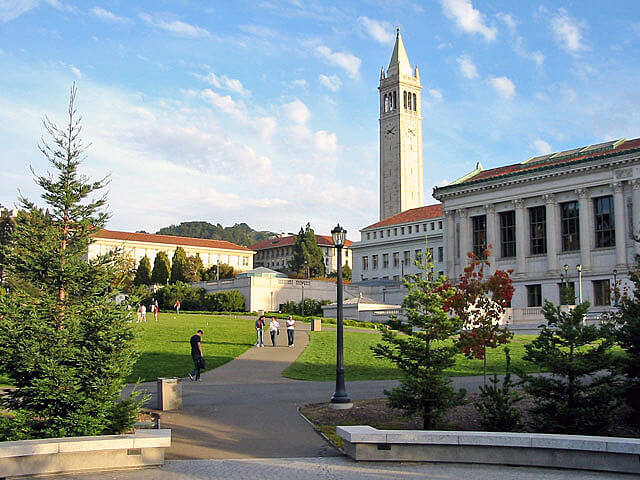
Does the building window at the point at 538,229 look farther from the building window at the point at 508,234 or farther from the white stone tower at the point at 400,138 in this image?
the white stone tower at the point at 400,138

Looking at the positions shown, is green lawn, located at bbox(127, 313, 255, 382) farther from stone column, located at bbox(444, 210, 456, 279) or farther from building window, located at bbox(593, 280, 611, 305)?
building window, located at bbox(593, 280, 611, 305)

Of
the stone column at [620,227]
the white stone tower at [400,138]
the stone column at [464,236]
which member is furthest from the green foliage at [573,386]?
the white stone tower at [400,138]

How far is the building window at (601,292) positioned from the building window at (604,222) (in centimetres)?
333

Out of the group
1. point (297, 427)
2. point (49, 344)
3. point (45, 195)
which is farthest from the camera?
point (297, 427)

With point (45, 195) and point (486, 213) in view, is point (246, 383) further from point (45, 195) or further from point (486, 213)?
point (486, 213)

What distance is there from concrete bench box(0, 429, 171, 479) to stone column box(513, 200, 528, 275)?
56.7 m

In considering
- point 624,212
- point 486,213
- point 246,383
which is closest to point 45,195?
point 246,383

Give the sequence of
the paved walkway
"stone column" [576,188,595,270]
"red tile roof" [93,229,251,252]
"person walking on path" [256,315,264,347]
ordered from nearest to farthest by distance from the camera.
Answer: the paved walkway < "person walking on path" [256,315,264,347] < "stone column" [576,188,595,270] < "red tile roof" [93,229,251,252]

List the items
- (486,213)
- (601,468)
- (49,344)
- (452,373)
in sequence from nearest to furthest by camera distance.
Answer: (601,468) < (49,344) < (452,373) < (486,213)

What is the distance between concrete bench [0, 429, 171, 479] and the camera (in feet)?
35.8

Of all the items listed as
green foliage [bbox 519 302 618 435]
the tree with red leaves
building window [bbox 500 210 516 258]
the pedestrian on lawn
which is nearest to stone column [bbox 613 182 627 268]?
building window [bbox 500 210 516 258]

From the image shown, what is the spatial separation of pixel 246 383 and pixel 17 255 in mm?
11797

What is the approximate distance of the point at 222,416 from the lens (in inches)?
657

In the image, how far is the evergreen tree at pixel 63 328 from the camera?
12570 millimetres
